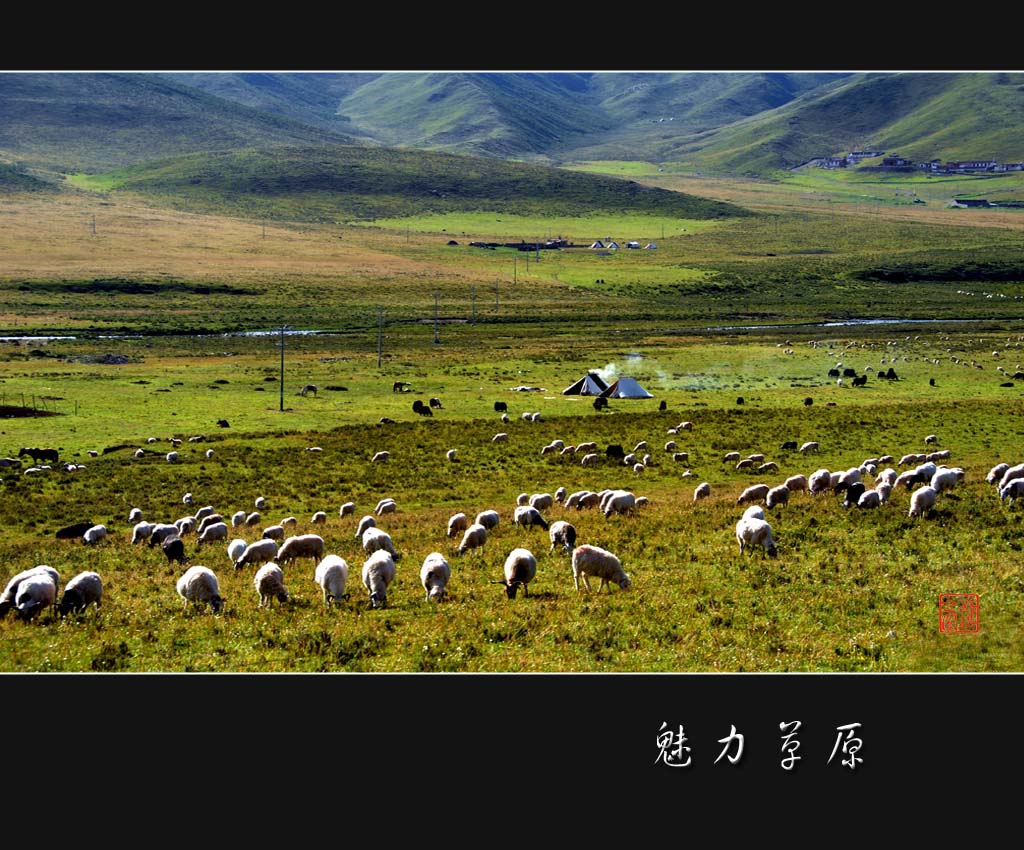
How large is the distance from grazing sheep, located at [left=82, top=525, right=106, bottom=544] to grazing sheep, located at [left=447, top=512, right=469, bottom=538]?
33.1 feet

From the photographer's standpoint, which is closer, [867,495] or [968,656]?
[968,656]

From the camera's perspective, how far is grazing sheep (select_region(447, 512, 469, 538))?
2704 centimetres

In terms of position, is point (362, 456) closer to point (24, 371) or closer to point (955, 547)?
point (955, 547)

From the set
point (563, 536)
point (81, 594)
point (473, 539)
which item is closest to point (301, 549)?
point (473, 539)

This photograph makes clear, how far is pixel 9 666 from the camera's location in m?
15.6

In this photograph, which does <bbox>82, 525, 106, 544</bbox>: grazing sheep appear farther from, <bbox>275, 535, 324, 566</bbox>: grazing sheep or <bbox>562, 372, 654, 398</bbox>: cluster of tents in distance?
<bbox>562, 372, 654, 398</bbox>: cluster of tents in distance

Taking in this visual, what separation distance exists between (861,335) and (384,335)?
49.5 m

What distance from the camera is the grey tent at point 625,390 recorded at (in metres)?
64.6

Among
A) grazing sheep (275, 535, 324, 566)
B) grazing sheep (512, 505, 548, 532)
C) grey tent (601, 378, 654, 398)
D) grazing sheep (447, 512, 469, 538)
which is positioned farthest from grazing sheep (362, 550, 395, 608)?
grey tent (601, 378, 654, 398)

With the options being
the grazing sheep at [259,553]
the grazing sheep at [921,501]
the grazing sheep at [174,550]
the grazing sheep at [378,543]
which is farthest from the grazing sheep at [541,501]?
the grazing sheep at [174,550]

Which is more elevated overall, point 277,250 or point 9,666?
point 277,250

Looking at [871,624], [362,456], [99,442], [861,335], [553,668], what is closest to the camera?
[553,668]

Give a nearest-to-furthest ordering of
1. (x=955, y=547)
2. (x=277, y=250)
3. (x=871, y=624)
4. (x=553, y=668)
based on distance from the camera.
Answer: (x=553, y=668) → (x=871, y=624) → (x=955, y=547) → (x=277, y=250)

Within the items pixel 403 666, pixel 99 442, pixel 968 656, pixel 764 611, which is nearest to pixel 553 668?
pixel 403 666
